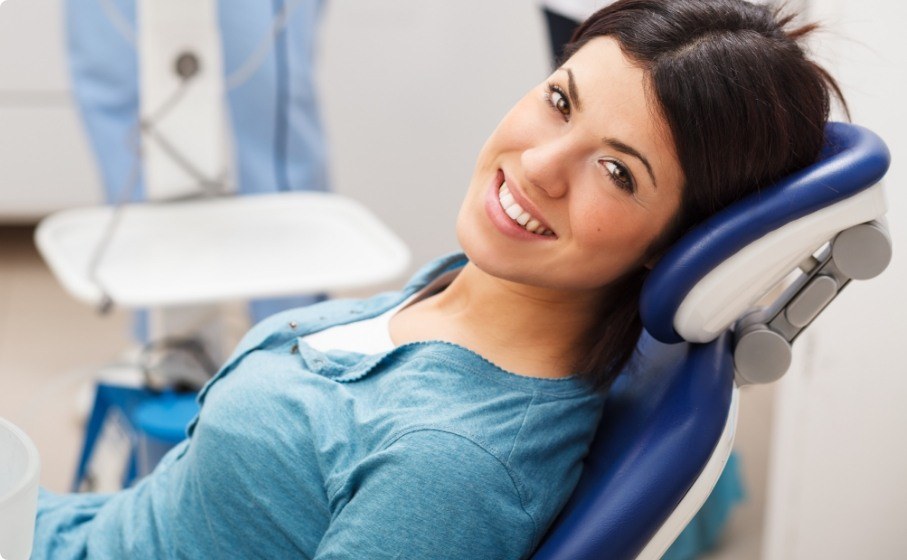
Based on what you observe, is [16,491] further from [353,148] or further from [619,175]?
[353,148]

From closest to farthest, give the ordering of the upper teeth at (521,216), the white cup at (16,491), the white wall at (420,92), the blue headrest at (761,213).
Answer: the white cup at (16,491) → the blue headrest at (761,213) → the upper teeth at (521,216) → the white wall at (420,92)

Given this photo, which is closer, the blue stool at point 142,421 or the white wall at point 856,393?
the white wall at point 856,393

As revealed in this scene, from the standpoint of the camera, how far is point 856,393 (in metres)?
1.57

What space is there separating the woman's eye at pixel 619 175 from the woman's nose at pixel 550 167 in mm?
38

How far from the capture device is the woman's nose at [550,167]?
1002 mm

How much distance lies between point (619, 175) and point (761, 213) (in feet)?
0.43

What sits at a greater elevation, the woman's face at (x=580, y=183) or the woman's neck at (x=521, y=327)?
the woman's face at (x=580, y=183)

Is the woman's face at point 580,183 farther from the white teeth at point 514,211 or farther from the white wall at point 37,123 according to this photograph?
the white wall at point 37,123

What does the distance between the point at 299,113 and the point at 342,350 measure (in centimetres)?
128

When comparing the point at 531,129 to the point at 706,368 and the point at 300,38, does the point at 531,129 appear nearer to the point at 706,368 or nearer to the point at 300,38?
the point at 706,368

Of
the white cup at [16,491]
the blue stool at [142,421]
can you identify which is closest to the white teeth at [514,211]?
the white cup at [16,491]

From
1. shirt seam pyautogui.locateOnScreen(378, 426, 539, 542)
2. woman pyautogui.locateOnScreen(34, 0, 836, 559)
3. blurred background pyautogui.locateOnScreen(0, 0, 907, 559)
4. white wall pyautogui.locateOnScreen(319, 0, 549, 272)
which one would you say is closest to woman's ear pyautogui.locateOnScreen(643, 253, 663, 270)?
woman pyautogui.locateOnScreen(34, 0, 836, 559)

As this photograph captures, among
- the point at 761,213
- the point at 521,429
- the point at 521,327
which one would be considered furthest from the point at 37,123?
the point at 761,213

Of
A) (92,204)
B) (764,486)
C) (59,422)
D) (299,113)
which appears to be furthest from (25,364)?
(764,486)
